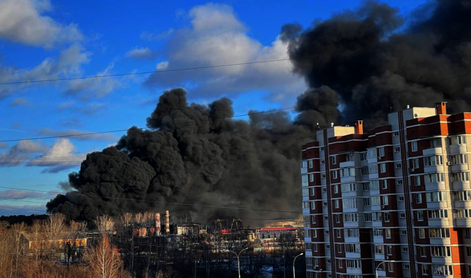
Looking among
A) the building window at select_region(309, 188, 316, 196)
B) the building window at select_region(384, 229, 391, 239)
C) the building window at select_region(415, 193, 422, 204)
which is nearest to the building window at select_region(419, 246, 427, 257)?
the building window at select_region(384, 229, 391, 239)

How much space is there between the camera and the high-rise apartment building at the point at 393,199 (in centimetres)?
3453

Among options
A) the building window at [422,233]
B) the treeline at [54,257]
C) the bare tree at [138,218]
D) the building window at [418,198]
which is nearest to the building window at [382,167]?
the building window at [418,198]

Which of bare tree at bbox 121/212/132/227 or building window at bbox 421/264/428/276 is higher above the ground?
bare tree at bbox 121/212/132/227

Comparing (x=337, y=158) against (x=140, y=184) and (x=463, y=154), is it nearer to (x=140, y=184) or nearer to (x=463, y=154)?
(x=463, y=154)

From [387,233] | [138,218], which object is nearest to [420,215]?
[387,233]

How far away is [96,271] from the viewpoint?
141 feet

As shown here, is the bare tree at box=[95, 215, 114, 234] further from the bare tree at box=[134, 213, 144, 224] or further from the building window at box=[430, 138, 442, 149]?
the building window at box=[430, 138, 442, 149]

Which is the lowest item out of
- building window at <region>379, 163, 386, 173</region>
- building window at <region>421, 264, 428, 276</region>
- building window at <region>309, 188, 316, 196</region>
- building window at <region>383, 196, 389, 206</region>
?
building window at <region>421, 264, 428, 276</region>

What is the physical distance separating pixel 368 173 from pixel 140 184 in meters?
40.5

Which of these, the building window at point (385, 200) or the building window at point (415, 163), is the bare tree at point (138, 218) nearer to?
the building window at point (385, 200)

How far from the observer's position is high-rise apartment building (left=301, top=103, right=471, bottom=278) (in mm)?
34531

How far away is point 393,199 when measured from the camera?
3800 cm

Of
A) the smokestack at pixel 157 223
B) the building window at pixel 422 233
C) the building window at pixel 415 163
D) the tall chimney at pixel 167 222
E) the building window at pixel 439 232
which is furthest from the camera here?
the tall chimney at pixel 167 222

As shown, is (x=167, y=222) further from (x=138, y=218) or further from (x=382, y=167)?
(x=382, y=167)
